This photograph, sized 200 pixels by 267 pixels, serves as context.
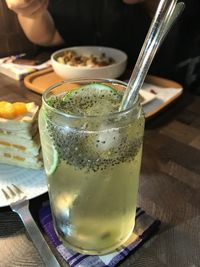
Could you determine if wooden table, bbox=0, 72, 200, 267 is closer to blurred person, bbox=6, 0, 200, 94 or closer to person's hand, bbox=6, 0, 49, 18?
blurred person, bbox=6, 0, 200, 94

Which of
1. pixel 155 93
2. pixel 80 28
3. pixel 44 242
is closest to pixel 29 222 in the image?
pixel 44 242

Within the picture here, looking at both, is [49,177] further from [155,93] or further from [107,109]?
[155,93]

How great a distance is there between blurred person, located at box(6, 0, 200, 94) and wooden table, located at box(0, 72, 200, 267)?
34cm

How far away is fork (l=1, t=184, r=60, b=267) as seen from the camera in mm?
396

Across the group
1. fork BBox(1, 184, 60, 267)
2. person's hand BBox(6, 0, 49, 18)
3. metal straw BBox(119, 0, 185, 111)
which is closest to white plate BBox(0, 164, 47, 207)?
fork BBox(1, 184, 60, 267)

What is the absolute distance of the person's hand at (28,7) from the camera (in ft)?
2.85

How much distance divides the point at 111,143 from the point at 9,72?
659mm

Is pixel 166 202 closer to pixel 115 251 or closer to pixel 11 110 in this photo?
pixel 115 251

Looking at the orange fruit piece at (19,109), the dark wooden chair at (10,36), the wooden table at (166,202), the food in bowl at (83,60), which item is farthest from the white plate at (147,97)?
the dark wooden chair at (10,36)

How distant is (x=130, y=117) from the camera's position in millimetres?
349

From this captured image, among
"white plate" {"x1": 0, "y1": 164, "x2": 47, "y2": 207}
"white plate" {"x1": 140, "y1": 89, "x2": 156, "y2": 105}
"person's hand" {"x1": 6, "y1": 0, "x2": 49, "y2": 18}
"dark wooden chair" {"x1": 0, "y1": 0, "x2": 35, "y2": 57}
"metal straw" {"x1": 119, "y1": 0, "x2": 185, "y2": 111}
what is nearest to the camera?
"metal straw" {"x1": 119, "y1": 0, "x2": 185, "y2": 111}

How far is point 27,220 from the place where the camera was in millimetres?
440

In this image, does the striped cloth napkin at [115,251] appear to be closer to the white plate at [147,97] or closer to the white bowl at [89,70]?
the white plate at [147,97]

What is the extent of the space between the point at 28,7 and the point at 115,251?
727 millimetres
